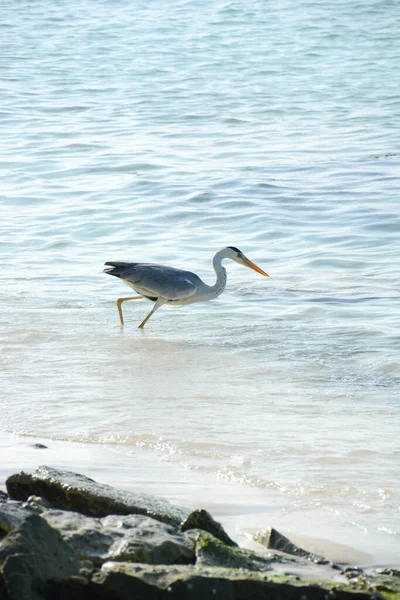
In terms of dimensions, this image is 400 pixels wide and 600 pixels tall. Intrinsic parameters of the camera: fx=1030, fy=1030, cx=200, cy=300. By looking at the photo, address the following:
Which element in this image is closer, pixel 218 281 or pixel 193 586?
pixel 193 586

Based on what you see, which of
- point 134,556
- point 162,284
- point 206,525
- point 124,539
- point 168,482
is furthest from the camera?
point 162,284

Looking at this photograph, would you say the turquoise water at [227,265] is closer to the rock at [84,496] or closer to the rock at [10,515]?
the rock at [84,496]

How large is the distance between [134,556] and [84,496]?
66cm

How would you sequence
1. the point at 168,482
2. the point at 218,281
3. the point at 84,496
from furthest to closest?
the point at 218,281
the point at 168,482
the point at 84,496

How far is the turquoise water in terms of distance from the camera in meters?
5.59

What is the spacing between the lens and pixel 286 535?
4223 mm

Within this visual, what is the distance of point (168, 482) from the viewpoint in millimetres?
4867

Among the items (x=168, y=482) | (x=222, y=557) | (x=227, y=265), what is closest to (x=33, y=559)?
(x=222, y=557)

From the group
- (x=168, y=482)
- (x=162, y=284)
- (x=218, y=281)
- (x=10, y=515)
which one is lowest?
(x=218, y=281)

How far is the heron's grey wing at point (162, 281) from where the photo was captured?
8742 millimetres

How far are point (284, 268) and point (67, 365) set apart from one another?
398 cm

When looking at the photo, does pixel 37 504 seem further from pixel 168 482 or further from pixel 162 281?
pixel 162 281

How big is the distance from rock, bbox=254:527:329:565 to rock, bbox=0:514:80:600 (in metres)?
0.92

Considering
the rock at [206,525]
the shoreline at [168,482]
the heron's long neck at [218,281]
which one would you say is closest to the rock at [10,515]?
the rock at [206,525]
